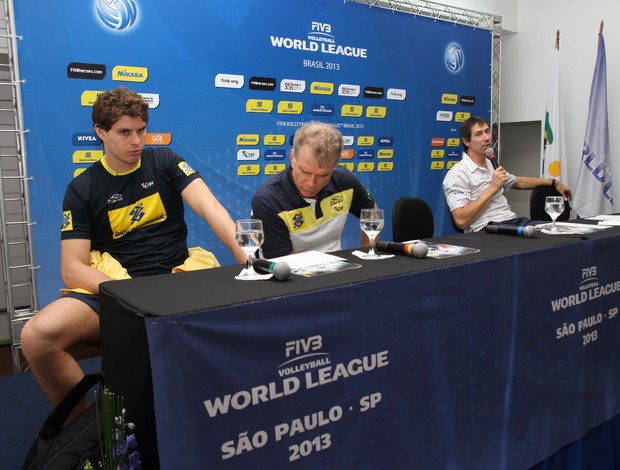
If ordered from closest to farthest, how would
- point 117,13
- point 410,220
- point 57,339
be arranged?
point 57,339
point 410,220
point 117,13

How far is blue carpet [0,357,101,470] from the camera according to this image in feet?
7.50

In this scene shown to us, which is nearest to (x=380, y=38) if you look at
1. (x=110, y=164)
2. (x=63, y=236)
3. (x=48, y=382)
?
(x=110, y=164)

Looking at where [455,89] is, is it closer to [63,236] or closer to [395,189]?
[395,189]

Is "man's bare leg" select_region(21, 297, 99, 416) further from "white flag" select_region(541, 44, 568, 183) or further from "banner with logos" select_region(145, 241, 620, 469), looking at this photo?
"white flag" select_region(541, 44, 568, 183)

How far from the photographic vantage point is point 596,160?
199 inches

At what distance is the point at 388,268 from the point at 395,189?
3479 millimetres

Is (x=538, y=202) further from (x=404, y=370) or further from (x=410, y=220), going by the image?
(x=404, y=370)

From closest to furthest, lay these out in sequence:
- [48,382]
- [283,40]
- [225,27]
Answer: [48,382], [225,27], [283,40]

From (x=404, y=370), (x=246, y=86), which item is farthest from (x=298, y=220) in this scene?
(x=246, y=86)

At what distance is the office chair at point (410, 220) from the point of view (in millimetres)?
3062

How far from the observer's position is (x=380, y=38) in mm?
4637

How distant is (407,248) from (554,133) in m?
4.29

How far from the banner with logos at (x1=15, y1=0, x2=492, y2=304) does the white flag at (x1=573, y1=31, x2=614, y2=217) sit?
967 millimetres

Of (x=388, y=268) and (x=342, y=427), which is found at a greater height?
(x=388, y=268)
